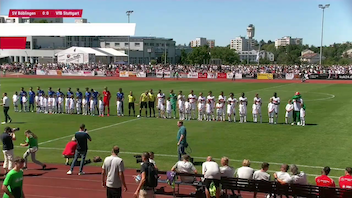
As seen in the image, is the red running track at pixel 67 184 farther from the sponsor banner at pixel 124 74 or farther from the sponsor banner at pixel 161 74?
the sponsor banner at pixel 124 74

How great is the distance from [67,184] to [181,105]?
540 inches

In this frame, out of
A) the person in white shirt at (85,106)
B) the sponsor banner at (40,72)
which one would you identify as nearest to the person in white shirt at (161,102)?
the person in white shirt at (85,106)

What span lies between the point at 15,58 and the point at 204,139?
7966 cm

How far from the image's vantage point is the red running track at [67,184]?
39.7 ft

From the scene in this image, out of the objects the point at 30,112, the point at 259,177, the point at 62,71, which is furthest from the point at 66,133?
the point at 62,71

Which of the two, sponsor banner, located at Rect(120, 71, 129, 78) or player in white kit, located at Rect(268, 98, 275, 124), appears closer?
player in white kit, located at Rect(268, 98, 275, 124)

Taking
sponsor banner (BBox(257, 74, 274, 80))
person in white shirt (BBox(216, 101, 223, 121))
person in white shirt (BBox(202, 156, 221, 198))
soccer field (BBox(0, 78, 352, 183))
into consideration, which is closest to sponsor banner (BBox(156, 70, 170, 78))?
sponsor banner (BBox(257, 74, 274, 80))

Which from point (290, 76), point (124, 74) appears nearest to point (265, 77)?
point (290, 76)

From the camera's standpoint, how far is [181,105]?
85.7 feet

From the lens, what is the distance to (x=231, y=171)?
11055mm

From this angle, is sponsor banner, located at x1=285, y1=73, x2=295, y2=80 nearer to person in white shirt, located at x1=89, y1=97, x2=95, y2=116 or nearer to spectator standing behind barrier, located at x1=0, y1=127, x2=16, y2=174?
person in white shirt, located at x1=89, y1=97, x2=95, y2=116

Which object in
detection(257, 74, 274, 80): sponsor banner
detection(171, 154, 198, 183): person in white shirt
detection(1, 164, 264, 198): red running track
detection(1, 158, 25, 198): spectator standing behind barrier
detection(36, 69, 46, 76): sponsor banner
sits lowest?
detection(1, 164, 264, 198): red running track

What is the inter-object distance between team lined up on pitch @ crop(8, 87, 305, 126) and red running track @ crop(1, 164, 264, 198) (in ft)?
38.5

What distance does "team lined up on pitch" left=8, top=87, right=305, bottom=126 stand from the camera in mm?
24562
